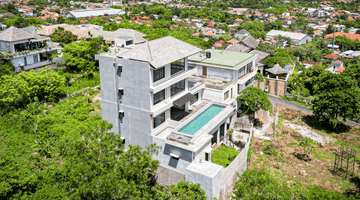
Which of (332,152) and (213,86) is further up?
(213,86)

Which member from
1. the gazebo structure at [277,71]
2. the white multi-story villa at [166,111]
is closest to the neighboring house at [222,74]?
the white multi-story villa at [166,111]

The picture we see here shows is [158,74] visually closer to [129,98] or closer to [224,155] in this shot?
[129,98]

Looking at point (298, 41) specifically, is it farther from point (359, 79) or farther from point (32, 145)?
point (32, 145)

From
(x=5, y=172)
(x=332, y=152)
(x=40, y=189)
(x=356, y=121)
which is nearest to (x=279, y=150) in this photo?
(x=332, y=152)

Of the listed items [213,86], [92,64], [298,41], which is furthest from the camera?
[298,41]

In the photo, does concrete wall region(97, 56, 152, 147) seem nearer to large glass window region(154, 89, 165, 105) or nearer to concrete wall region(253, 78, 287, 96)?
large glass window region(154, 89, 165, 105)

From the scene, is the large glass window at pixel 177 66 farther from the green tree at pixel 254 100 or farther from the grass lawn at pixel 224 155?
the green tree at pixel 254 100
